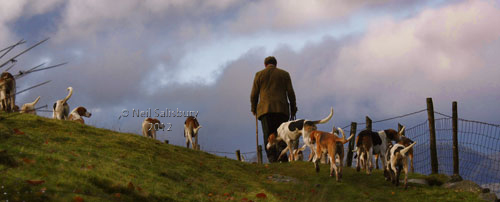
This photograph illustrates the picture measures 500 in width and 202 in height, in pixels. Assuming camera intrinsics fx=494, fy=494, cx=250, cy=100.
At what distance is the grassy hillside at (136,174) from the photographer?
7445mm

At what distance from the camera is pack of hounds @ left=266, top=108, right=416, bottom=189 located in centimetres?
1266

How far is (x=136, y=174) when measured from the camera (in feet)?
32.0

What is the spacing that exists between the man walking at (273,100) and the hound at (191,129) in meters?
3.27

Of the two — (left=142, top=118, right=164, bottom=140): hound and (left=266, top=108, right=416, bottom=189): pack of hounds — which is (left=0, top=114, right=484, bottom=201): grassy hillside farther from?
(left=142, top=118, right=164, bottom=140): hound

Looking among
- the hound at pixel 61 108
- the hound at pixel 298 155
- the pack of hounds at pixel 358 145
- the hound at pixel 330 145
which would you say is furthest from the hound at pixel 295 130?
the hound at pixel 61 108

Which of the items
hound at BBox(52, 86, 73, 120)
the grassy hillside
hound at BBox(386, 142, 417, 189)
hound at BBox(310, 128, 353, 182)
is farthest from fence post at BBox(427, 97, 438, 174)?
hound at BBox(52, 86, 73, 120)

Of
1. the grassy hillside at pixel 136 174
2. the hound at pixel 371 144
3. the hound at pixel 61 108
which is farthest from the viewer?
the hound at pixel 61 108

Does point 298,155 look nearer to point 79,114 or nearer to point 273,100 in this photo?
point 273,100

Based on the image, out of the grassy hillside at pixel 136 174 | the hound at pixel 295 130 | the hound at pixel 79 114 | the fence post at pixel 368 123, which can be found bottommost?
the grassy hillside at pixel 136 174

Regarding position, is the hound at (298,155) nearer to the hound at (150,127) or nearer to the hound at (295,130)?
the hound at (295,130)

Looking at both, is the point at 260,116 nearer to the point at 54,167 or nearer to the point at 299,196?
the point at 299,196

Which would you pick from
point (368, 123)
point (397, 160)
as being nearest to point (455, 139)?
point (368, 123)

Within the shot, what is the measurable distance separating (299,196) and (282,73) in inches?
246

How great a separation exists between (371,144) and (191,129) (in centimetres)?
768
